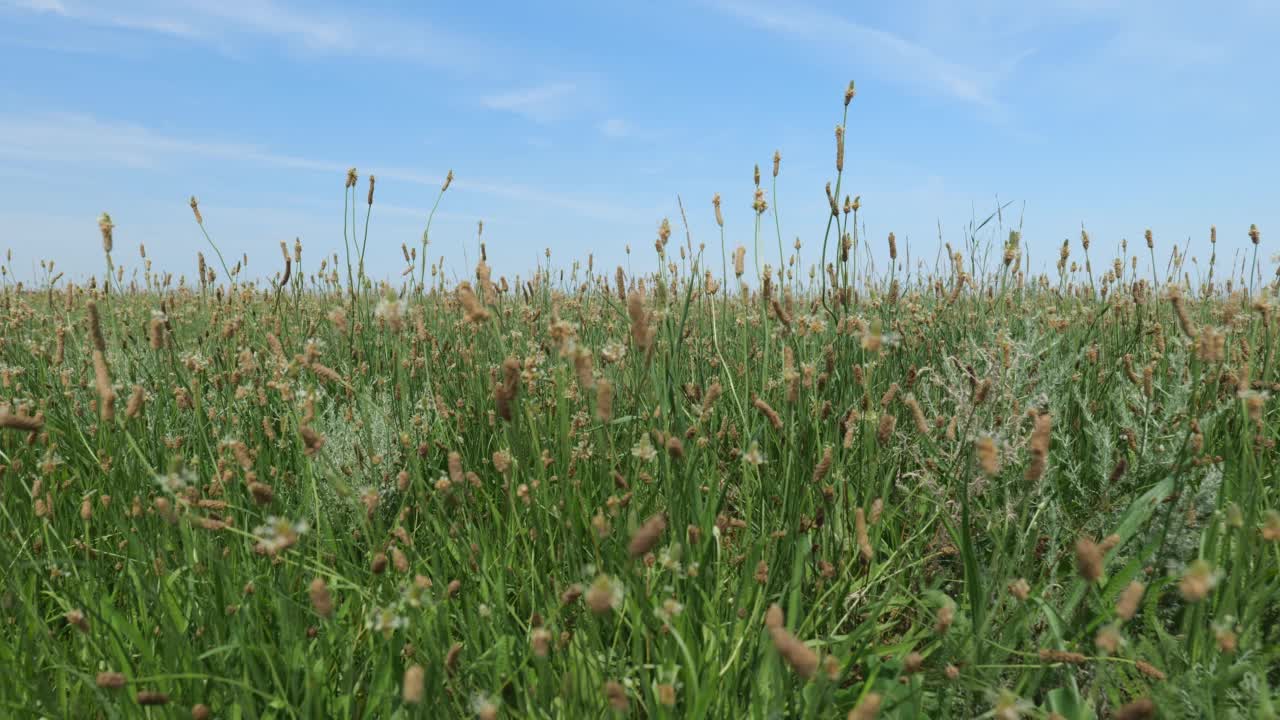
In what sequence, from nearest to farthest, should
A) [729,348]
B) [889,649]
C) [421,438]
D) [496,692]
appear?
[496,692] < [889,649] < [421,438] < [729,348]

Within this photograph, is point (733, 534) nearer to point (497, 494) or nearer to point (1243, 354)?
point (497, 494)

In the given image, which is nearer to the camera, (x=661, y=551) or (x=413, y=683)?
(x=413, y=683)

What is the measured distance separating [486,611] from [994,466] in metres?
0.89

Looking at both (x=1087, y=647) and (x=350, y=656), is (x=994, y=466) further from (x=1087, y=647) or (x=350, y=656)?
(x=350, y=656)

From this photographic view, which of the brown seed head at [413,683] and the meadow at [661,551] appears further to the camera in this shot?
the meadow at [661,551]

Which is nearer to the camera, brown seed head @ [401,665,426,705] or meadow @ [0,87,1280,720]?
brown seed head @ [401,665,426,705]

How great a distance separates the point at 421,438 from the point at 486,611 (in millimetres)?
1196

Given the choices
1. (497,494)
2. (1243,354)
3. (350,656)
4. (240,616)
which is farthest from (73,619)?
(1243,354)

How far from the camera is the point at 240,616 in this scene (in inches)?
54.5

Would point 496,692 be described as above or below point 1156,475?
below

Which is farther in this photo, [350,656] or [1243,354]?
[1243,354]

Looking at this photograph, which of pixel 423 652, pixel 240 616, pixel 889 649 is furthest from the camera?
pixel 889 649

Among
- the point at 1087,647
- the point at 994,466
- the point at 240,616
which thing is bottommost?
the point at 1087,647

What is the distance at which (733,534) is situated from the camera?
2061 mm
